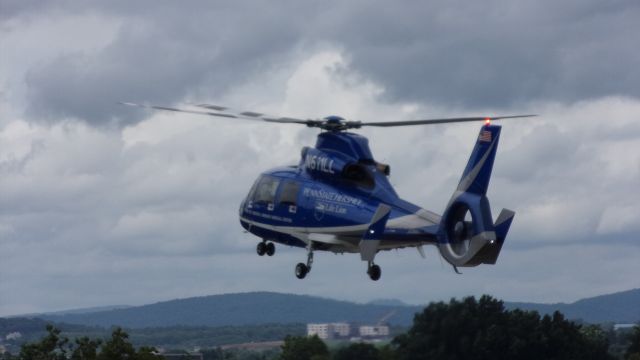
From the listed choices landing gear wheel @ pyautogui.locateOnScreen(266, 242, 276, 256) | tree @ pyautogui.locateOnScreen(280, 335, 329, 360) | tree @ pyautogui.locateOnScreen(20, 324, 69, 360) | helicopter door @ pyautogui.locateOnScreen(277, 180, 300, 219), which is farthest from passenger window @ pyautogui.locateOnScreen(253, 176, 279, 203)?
tree @ pyautogui.locateOnScreen(280, 335, 329, 360)

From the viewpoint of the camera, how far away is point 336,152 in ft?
213

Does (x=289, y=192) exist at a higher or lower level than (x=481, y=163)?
higher

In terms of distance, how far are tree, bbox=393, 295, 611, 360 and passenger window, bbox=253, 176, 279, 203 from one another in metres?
79.3

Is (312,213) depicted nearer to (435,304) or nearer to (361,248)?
(361,248)

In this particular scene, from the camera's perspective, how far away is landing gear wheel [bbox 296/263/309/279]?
64.4 metres

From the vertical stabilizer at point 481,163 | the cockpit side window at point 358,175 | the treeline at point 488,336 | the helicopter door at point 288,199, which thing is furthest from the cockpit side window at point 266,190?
the treeline at point 488,336

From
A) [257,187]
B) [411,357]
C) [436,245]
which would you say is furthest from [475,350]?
[436,245]

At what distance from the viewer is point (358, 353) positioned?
6447 inches

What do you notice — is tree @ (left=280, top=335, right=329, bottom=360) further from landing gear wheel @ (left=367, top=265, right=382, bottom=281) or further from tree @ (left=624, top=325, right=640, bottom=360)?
landing gear wheel @ (left=367, top=265, right=382, bottom=281)

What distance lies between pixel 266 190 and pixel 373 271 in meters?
10.1

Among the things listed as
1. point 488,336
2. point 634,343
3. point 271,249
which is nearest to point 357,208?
point 271,249

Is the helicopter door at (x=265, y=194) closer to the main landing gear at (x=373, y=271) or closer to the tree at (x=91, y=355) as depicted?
the main landing gear at (x=373, y=271)

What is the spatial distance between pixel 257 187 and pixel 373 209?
1002 centimetres

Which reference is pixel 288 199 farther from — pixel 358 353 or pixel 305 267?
pixel 358 353
